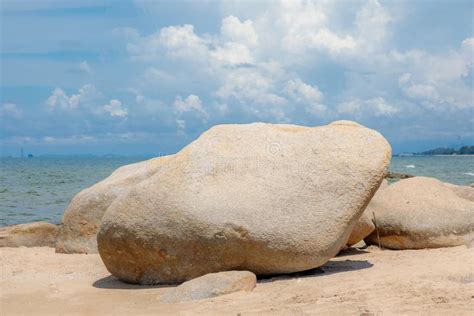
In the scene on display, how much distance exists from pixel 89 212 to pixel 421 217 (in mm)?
6143

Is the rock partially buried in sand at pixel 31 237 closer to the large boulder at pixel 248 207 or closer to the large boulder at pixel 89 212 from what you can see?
the large boulder at pixel 89 212

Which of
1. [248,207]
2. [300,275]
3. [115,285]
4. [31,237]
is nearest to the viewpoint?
[248,207]

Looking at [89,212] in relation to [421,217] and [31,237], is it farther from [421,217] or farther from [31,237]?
[421,217]

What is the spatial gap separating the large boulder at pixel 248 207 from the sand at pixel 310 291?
1.25ft

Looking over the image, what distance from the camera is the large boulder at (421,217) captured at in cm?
1155

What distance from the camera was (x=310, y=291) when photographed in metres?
8.38

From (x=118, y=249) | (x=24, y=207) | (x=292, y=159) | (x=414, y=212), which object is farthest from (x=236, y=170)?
(x=24, y=207)

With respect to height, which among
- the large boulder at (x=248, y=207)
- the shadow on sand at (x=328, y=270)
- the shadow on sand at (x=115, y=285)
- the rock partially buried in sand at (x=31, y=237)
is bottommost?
the shadow on sand at (x=115, y=285)

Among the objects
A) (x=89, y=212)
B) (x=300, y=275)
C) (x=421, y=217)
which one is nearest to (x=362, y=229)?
(x=421, y=217)

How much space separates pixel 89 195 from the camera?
13.2m

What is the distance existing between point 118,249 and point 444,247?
545cm

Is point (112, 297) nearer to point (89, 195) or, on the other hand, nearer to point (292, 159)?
point (292, 159)

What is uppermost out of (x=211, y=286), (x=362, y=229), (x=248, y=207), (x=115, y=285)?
(x=248, y=207)

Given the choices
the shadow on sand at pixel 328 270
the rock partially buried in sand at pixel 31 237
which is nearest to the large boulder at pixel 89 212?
the rock partially buried in sand at pixel 31 237
